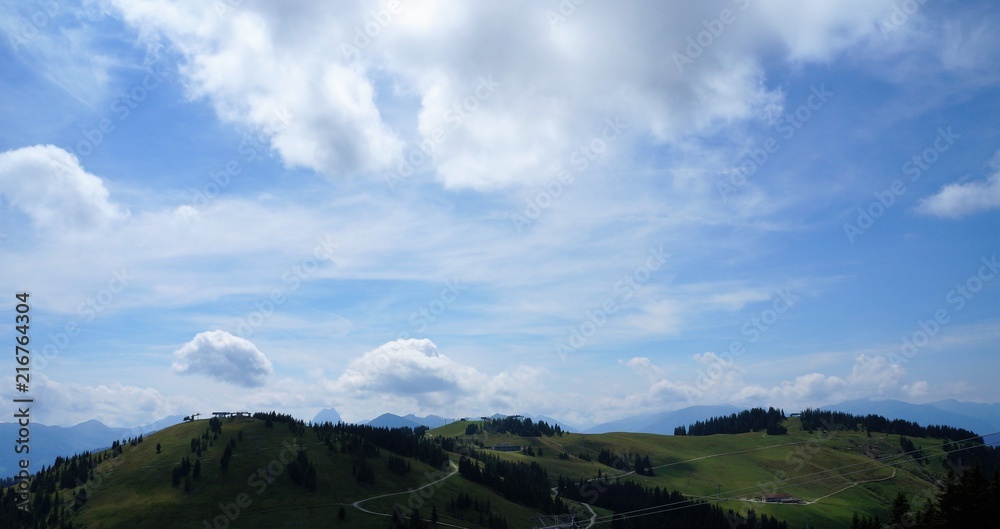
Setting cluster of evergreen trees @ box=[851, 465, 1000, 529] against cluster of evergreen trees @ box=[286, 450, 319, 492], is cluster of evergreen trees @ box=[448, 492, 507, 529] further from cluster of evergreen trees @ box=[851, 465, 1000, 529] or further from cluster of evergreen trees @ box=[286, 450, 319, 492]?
cluster of evergreen trees @ box=[851, 465, 1000, 529]

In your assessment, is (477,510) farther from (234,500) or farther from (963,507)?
(963,507)

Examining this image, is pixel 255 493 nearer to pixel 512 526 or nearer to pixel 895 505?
pixel 512 526

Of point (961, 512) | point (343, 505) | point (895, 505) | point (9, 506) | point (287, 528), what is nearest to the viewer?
point (961, 512)

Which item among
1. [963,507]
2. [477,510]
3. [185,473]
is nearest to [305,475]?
[185,473]

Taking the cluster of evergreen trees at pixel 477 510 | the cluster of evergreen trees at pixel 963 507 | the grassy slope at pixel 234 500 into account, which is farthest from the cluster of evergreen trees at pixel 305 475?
the cluster of evergreen trees at pixel 963 507

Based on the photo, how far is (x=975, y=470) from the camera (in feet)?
276

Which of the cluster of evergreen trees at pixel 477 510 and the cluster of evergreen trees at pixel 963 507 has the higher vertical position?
the cluster of evergreen trees at pixel 963 507

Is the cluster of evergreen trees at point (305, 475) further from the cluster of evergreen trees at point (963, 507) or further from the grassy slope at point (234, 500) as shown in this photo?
the cluster of evergreen trees at point (963, 507)

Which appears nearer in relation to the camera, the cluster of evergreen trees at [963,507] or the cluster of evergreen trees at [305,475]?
the cluster of evergreen trees at [963,507]

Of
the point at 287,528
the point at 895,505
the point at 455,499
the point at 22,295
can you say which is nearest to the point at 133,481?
the point at 287,528

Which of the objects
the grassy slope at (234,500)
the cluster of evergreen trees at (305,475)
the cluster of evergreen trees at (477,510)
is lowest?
the cluster of evergreen trees at (477,510)

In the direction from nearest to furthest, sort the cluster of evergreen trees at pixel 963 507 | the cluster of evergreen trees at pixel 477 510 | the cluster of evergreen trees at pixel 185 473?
the cluster of evergreen trees at pixel 963 507, the cluster of evergreen trees at pixel 477 510, the cluster of evergreen trees at pixel 185 473

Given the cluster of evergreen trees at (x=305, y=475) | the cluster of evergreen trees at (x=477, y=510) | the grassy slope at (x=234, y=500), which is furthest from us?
the cluster of evergreen trees at (x=305, y=475)

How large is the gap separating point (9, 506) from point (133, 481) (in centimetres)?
3925
